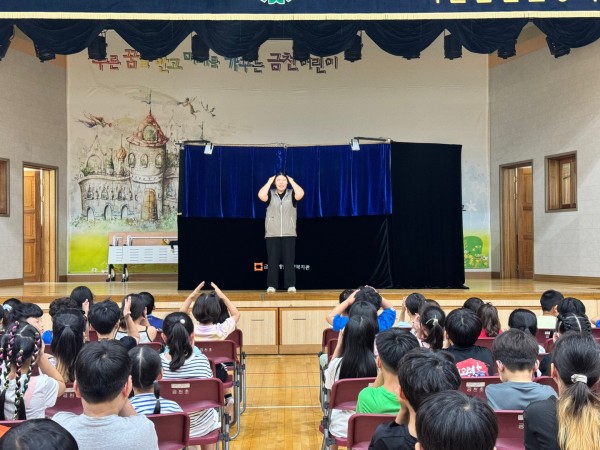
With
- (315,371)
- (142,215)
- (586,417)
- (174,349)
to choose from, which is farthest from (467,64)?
(586,417)

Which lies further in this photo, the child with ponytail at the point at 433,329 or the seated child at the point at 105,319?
the seated child at the point at 105,319

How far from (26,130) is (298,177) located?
492 centimetres

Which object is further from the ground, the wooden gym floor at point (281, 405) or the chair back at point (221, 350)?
the chair back at point (221, 350)

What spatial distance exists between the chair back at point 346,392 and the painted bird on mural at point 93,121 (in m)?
10.7

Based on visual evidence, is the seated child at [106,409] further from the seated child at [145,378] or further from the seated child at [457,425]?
the seated child at [457,425]

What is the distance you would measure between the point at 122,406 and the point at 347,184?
339 inches

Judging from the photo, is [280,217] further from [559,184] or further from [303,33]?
[559,184]

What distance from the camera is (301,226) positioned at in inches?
428

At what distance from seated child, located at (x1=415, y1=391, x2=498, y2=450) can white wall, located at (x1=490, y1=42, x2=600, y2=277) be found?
1050cm

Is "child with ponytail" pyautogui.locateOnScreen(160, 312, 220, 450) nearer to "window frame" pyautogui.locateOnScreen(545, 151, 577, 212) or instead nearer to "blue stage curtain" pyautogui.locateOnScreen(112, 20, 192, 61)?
"blue stage curtain" pyautogui.locateOnScreen(112, 20, 192, 61)

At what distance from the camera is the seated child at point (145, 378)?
3049mm

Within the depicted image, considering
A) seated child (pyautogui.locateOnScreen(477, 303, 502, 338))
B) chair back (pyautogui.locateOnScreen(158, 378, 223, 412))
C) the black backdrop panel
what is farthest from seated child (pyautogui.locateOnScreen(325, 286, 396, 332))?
the black backdrop panel

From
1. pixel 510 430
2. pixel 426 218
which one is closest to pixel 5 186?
pixel 426 218

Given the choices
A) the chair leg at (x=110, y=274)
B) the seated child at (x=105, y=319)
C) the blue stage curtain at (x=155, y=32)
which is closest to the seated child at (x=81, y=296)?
the seated child at (x=105, y=319)
